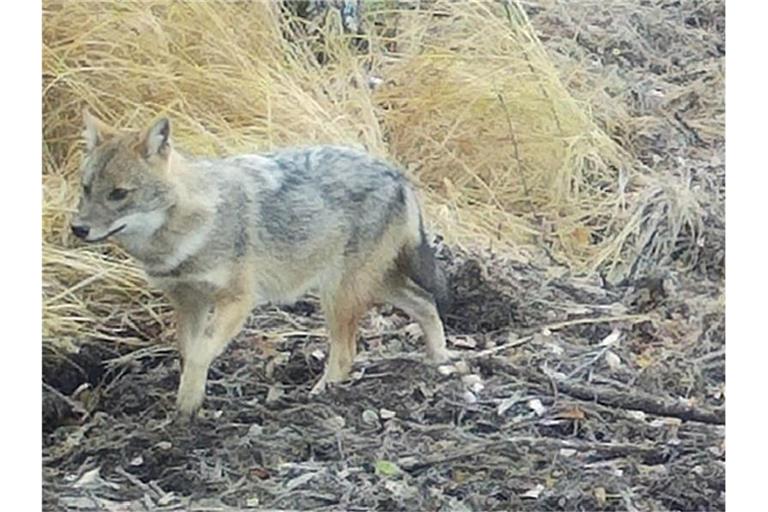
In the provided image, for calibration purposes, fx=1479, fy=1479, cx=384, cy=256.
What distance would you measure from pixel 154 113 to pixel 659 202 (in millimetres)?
901

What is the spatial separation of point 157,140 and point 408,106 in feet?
1.46

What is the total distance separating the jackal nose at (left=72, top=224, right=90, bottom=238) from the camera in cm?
252

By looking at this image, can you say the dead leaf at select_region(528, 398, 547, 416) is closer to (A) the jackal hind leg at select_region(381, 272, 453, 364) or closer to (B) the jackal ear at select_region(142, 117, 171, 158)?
(A) the jackal hind leg at select_region(381, 272, 453, 364)

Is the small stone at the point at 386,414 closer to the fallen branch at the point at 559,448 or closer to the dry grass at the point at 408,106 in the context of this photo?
the fallen branch at the point at 559,448

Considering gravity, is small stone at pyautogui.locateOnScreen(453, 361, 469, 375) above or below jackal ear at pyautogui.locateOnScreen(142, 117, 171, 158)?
below

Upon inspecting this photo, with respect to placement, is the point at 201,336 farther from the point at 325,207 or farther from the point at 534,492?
the point at 534,492

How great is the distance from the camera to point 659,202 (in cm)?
261

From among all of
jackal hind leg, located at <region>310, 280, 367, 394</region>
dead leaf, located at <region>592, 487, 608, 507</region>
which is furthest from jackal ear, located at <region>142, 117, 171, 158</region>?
dead leaf, located at <region>592, 487, 608, 507</region>

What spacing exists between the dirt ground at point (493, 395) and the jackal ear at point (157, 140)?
34cm

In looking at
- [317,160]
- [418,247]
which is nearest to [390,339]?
[418,247]

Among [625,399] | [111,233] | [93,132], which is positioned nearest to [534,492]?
[625,399]

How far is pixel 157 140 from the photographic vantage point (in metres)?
2.55

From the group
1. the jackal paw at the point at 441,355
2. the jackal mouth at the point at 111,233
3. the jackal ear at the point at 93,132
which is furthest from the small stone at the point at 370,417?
the jackal ear at the point at 93,132

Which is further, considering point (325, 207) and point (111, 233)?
point (325, 207)
